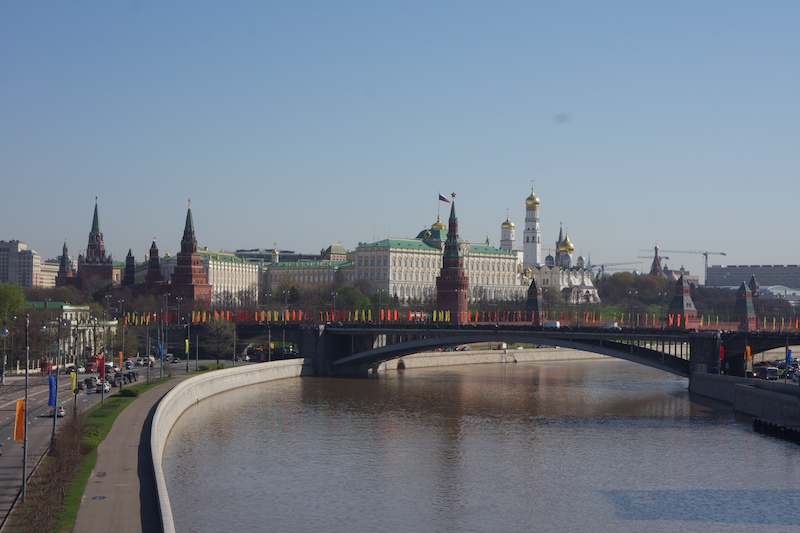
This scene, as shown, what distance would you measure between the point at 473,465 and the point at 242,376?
106 ft

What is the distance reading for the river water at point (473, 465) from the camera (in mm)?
35781

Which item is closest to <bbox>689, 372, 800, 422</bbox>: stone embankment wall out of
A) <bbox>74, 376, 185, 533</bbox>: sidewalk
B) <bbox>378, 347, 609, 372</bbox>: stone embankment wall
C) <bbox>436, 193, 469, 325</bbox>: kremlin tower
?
<bbox>74, 376, 185, 533</bbox>: sidewalk

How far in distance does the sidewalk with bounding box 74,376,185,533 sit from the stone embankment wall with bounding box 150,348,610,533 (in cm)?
34

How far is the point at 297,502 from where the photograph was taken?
124 ft

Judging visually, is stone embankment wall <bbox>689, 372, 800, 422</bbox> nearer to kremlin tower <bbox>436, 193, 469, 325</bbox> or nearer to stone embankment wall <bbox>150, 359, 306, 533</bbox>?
stone embankment wall <bbox>150, 359, 306, 533</bbox>

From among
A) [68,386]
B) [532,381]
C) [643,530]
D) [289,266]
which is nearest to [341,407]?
[68,386]

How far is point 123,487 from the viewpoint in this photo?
109 ft

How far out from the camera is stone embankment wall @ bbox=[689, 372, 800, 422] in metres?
55.2

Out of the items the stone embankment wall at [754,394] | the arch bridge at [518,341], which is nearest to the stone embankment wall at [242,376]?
the arch bridge at [518,341]

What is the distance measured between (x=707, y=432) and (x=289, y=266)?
146802 millimetres

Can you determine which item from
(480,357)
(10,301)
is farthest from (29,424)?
(480,357)

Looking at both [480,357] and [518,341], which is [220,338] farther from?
[518,341]

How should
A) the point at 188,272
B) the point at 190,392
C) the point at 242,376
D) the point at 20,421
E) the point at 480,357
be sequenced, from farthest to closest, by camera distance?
the point at 188,272
the point at 480,357
the point at 242,376
the point at 190,392
the point at 20,421

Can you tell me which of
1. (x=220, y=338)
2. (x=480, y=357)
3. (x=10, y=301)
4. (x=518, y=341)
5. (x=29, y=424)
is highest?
(x=10, y=301)
